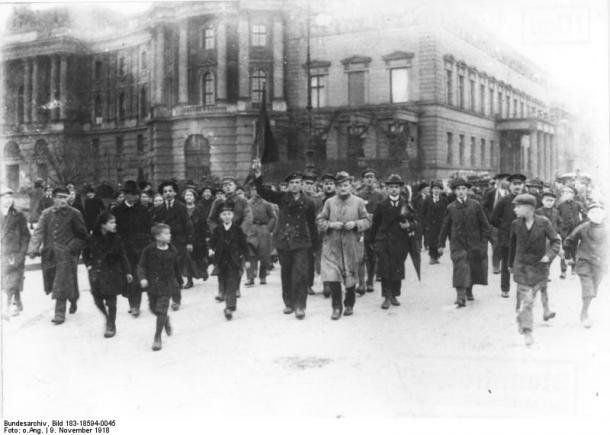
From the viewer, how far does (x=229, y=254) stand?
9.53 meters

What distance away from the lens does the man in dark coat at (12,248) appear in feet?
30.7

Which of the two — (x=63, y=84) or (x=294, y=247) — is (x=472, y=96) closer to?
Result: (x=63, y=84)

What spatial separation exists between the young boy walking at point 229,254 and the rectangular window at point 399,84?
28095 millimetres

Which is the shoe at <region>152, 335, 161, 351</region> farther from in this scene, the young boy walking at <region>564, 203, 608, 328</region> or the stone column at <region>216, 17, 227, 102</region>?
the stone column at <region>216, 17, 227, 102</region>

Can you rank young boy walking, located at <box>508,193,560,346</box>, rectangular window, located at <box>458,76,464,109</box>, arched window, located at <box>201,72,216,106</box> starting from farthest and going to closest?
arched window, located at <box>201,72,216,106</box>
rectangular window, located at <box>458,76,464,109</box>
young boy walking, located at <box>508,193,560,346</box>

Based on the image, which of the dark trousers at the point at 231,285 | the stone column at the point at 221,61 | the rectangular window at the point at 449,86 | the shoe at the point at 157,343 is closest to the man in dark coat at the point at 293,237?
the dark trousers at the point at 231,285

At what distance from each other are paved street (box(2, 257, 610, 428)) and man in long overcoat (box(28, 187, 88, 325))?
54 cm

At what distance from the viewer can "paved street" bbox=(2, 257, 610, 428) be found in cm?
621

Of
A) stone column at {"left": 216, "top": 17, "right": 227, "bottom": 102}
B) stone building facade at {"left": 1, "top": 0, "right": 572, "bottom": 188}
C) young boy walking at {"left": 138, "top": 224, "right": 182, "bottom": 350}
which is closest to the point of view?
young boy walking at {"left": 138, "top": 224, "right": 182, "bottom": 350}

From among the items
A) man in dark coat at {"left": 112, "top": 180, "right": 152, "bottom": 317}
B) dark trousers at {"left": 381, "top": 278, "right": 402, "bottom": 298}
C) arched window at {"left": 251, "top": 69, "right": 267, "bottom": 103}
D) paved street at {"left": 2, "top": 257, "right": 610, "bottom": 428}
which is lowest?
paved street at {"left": 2, "top": 257, "right": 610, "bottom": 428}

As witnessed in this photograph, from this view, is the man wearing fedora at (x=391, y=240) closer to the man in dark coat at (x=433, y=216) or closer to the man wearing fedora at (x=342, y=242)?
the man wearing fedora at (x=342, y=242)

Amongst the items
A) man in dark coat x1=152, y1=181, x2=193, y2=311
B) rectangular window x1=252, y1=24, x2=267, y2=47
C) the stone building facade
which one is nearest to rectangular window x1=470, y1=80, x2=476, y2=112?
the stone building facade

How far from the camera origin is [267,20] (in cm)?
3909

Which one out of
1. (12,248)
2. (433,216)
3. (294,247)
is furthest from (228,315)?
(433,216)
